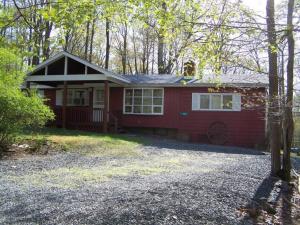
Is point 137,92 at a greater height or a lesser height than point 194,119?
greater

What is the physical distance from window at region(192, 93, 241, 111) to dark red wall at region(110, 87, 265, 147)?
0.67 feet

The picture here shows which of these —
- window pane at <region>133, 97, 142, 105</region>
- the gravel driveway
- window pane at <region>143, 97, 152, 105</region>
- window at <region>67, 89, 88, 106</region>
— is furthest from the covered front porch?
the gravel driveway

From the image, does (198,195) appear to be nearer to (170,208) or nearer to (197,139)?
(170,208)

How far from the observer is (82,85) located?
2067 cm

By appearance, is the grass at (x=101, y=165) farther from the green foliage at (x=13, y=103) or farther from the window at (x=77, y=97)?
the window at (x=77, y=97)

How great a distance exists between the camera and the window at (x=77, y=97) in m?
21.3

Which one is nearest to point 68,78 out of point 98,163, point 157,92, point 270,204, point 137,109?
point 137,109

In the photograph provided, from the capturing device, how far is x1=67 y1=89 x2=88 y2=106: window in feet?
69.8

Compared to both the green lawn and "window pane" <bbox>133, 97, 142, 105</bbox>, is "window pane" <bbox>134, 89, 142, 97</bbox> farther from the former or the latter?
the green lawn

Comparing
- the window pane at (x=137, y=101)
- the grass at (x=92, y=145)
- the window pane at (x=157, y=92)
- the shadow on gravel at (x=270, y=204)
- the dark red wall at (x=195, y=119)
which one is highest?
the window pane at (x=157, y=92)

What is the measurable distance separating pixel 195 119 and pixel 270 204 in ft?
38.6

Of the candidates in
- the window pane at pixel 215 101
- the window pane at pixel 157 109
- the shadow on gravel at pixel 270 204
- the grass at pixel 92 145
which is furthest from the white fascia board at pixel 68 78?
the shadow on gravel at pixel 270 204

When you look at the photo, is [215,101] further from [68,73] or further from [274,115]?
[274,115]

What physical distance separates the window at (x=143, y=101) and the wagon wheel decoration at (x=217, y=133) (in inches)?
110
